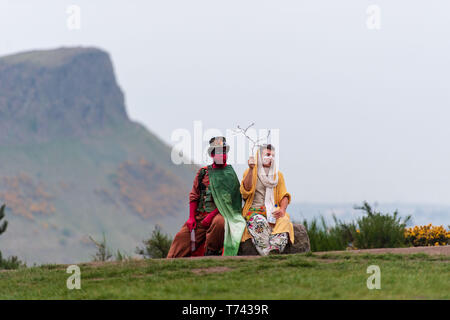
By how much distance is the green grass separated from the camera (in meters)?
8.30

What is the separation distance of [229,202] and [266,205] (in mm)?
622

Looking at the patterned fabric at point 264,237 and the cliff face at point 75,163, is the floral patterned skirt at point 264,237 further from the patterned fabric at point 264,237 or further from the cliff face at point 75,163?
the cliff face at point 75,163

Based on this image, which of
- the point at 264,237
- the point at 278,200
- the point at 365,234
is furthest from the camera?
the point at 365,234

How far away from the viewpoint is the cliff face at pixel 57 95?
115688mm

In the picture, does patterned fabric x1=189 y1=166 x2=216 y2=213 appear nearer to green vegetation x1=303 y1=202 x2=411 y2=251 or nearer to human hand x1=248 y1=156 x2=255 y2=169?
human hand x1=248 y1=156 x2=255 y2=169

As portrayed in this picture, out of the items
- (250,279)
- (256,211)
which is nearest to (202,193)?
(256,211)

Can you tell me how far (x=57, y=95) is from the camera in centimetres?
12106

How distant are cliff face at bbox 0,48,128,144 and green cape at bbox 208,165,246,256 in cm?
10480

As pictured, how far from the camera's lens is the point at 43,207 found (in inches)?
3957

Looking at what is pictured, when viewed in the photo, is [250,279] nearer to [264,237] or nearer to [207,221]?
[264,237]

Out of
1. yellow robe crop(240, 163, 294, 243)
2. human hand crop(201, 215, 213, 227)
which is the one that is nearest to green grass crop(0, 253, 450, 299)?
yellow robe crop(240, 163, 294, 243)
